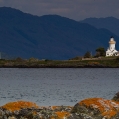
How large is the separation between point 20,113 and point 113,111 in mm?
2305

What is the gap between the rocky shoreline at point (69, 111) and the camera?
40.7 ft

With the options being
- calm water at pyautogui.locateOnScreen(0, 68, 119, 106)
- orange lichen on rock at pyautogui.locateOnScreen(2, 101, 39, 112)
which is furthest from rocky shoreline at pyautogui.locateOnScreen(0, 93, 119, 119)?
calm water at pyautogui.locateOnScreen(0, 68, 119, 106)

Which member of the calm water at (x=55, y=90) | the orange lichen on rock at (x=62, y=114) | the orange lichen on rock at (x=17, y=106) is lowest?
the calm water at (x=55, y=90)

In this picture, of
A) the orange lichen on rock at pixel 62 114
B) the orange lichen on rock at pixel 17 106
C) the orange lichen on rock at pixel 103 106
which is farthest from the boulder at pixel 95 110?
the orange lichen on rock at pixel 17 106

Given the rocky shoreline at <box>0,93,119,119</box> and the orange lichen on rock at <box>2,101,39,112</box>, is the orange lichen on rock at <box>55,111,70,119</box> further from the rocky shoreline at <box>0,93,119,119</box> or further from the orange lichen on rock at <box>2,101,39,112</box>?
the orange lichen on rock at <box>2,101,39,112</box>

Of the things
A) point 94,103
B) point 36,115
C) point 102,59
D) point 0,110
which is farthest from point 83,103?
point 102,59

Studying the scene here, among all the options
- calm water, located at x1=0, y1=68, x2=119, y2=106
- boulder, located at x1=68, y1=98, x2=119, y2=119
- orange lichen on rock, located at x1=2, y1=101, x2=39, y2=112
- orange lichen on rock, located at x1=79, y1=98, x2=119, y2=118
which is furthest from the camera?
calm water, located at x1=0, y1=68, x2=119, y2=106

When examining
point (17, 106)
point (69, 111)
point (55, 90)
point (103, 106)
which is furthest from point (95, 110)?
point (55, 90)

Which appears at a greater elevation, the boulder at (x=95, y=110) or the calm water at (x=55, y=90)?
the boulder at (x=95, y=110)

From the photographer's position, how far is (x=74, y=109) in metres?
12.8

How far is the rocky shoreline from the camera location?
40.7 feet

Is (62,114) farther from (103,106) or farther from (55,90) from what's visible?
(55,90)

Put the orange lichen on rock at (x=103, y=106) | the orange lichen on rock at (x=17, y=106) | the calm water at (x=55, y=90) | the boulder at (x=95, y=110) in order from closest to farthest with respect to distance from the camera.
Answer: the boulder at (x=95, y=110), the orange lichen on rock at (x=103, y=106), the orange lichen on rock at (x=17, y=106), the calm water at (x=55, y=90)

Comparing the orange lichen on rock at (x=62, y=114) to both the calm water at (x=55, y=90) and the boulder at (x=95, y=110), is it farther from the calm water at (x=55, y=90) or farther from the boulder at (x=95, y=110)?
the calm water at (x=55, y=90)
